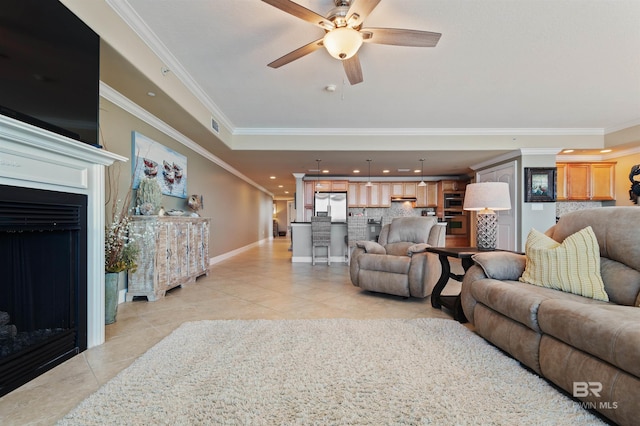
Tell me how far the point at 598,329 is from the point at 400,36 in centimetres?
209

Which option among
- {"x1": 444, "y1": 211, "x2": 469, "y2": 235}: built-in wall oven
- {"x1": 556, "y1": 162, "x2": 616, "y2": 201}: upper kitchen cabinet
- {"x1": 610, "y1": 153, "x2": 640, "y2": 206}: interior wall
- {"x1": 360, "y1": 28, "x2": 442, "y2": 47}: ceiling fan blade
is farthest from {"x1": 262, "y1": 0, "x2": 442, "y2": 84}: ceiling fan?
{"x1": 444, "y1": 211, "x2": 469, "y2": 235}: built-in wall oven

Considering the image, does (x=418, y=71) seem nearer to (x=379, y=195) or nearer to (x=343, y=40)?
(x=343, y=40)

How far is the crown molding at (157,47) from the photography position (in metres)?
2.20

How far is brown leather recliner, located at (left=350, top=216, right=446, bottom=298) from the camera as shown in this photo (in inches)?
120

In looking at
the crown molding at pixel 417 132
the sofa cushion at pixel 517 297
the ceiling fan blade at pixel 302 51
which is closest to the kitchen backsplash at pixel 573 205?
the crown molding at pixel 417 132

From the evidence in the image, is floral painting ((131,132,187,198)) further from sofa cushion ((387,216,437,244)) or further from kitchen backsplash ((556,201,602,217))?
kitchen backsplash ((556,201,602,217))

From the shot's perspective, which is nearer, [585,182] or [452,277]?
[452,277]

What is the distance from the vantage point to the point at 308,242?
6.37m

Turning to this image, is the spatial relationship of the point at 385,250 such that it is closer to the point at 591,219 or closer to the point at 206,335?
the point at 591,219

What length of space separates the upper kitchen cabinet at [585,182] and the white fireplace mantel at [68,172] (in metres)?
7.69

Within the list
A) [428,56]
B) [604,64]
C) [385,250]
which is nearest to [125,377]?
[385,250]

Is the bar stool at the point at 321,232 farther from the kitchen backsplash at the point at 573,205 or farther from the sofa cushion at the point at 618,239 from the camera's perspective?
the kitchen backsplash at the point at 573,205

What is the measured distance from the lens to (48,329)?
72.8 inches

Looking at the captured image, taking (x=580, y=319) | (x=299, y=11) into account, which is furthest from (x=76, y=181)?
(x=580, y=319)
